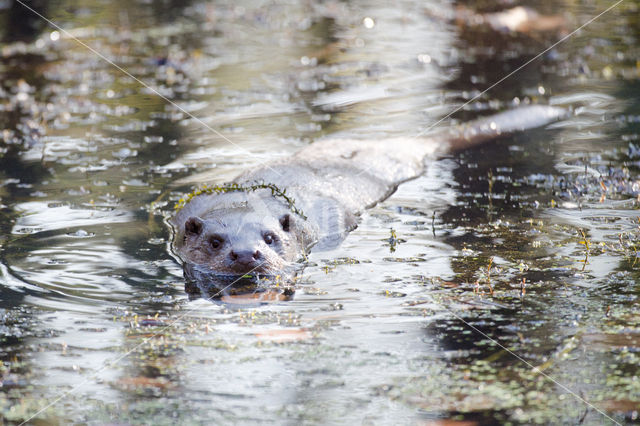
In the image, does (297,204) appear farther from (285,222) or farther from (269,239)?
(269,239)

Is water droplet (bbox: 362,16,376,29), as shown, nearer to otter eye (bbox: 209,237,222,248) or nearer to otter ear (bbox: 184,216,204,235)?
otter ear (bbox: 184,216,204,235)

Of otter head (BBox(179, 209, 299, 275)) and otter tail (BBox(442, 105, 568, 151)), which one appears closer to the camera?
otter head (BBox(179, 209, 299, 275))

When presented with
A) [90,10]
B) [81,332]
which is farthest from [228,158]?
[90,10]

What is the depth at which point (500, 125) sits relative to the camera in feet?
32.4

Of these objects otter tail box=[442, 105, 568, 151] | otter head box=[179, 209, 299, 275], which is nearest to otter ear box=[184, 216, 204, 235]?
otter head box=[179, 209, 299, 275]

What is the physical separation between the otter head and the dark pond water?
0.24 m

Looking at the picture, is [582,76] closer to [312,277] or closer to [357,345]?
[312,277]

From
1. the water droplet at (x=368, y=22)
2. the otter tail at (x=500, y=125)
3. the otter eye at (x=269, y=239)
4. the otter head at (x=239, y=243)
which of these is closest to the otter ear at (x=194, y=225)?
the otter head at (x=239, y=243)

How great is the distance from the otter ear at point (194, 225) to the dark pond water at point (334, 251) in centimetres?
25

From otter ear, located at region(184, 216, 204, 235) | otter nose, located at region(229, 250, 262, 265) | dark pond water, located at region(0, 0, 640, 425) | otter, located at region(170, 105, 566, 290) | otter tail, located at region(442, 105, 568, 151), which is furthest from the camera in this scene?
otter tail, located at region(442, 105, 568, 151)

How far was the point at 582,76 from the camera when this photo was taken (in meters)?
12.3

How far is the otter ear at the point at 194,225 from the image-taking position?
6.35m

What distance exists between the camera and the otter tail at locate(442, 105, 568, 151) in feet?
31.1

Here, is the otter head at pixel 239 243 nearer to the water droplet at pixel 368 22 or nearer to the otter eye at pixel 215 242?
the otter eye at pixel 215 242
